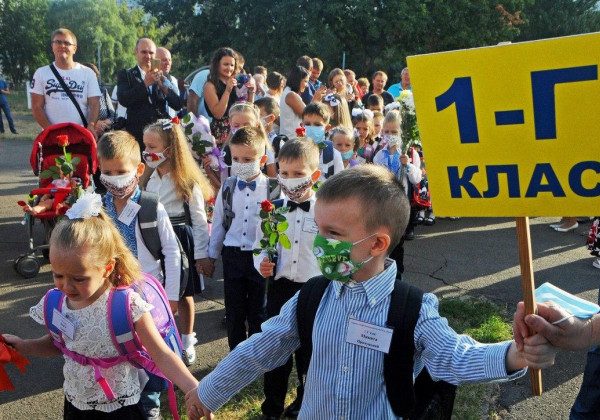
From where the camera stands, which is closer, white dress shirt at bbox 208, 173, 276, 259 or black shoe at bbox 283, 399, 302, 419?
black shoe at bbox 283, 399, 302, 419

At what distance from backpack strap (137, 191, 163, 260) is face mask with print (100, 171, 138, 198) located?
0.09 m

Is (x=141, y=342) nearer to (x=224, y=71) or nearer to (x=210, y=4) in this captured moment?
(x=224, y=71)

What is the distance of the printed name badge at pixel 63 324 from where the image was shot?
238 cm

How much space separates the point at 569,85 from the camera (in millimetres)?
1710

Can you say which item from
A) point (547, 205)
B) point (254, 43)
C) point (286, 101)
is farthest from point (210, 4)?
point (547, 205)

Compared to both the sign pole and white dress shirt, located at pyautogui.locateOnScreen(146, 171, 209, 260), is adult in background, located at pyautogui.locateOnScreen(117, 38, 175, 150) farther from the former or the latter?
the sign pole

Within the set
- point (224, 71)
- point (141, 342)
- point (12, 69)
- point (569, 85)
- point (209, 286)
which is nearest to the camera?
point (569, 85)

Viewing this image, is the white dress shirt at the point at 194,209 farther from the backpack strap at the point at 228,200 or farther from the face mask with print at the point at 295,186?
the face mask with print at the point at 295,186

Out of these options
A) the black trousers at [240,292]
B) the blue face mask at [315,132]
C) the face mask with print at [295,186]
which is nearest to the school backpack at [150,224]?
the black trousers at [240,292]

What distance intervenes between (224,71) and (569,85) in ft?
17.4

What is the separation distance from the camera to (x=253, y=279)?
3908mm

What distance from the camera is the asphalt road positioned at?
380cm

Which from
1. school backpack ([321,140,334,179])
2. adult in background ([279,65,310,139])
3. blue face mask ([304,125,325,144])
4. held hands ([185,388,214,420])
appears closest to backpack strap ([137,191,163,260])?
held hands ([185,388,214,420])

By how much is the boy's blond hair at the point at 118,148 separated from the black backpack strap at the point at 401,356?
7.38 feet
